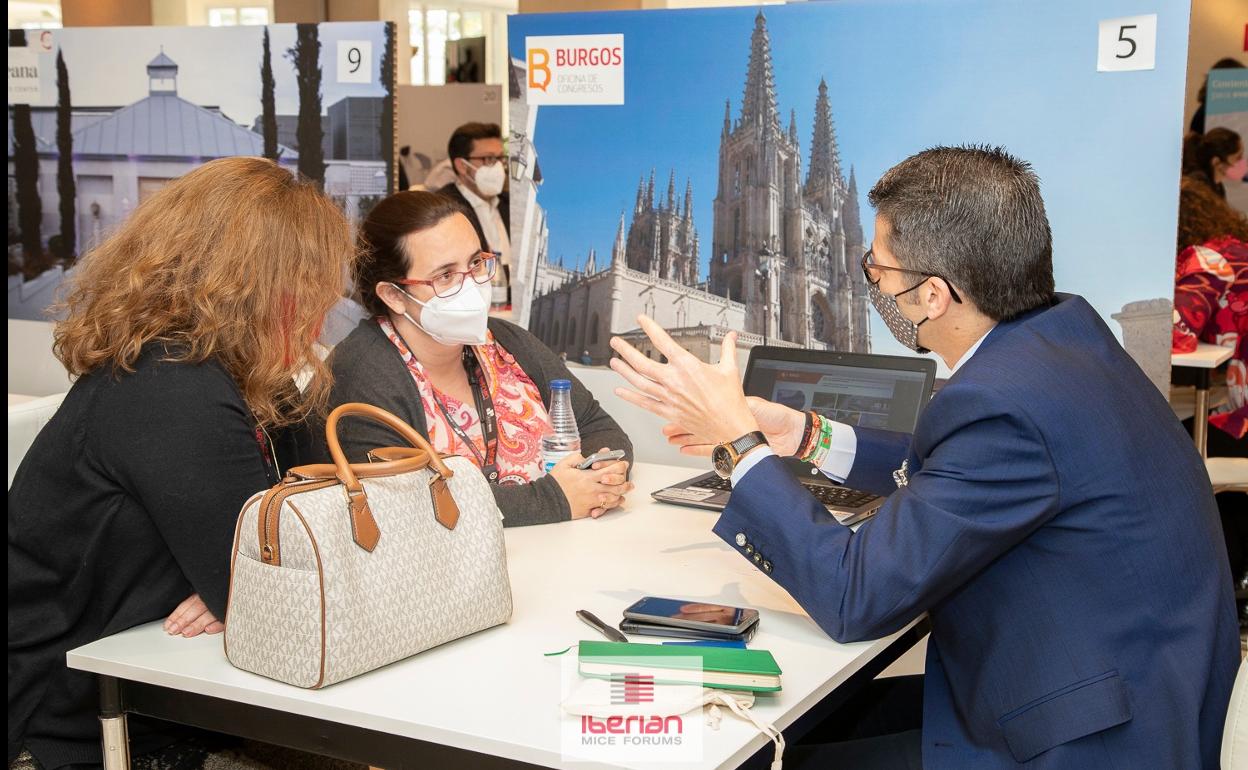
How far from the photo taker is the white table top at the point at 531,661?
1.33 m

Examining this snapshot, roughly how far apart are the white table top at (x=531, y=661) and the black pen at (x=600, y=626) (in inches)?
0.6

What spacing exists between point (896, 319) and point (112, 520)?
4.13 ft

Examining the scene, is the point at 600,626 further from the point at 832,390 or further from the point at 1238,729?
the point at 832,390

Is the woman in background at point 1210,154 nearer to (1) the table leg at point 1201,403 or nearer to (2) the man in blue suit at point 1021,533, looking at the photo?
(1) the table leg at point 1201,403

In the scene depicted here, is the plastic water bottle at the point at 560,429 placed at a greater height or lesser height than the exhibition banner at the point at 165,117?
lesser

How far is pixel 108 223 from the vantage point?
3.73m

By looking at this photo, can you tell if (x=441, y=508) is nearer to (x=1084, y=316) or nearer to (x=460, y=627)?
(x=460, y=627)

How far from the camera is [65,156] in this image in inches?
147

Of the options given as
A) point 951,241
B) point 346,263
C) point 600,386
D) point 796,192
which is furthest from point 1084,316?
point 600,386

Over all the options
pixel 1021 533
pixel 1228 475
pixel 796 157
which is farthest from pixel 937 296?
pixel 1228 475

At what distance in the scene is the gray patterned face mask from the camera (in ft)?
5.82

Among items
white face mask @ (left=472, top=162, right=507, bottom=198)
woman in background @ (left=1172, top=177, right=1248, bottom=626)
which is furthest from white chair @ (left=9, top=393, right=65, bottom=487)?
woman in background @ (left=1172, top=177, right=1248, bottom=626)

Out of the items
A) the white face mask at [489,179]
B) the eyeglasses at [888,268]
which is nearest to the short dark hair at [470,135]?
the white face mask at [489,179]

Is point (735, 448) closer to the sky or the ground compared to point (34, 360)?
closer to the sky
